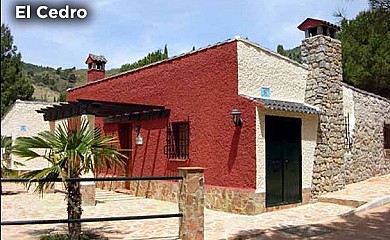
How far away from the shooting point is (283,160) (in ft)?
36.9

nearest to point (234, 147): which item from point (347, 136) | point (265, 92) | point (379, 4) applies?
point (265, 92)

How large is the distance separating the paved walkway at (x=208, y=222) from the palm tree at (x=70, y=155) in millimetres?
1353

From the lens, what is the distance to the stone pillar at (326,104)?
12.2 m

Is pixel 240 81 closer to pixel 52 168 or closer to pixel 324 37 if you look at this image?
pixel 324 37

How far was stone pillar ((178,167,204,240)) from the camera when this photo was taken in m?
7.12

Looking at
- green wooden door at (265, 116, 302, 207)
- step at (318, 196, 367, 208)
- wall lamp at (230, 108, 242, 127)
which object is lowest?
step at (318, 196, 367, 208)

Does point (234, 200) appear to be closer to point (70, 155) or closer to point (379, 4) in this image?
point (70, 155)

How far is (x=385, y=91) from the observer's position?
21.1 meters

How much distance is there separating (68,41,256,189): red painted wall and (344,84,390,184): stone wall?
524cm

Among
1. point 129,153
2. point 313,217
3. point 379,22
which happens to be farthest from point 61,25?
point 129,153

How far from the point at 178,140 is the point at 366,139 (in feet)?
23.8

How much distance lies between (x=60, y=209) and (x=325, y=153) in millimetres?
7546

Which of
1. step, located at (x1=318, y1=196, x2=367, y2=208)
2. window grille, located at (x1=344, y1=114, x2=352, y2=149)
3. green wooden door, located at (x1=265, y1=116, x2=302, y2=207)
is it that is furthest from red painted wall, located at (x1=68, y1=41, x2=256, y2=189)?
window grille, located at (x1=344, y1=114, x2=352, y2=149)

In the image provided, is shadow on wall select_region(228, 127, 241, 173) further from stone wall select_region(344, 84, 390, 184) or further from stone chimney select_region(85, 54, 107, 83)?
stone chimney select_region(85, 54, 107, 83)
